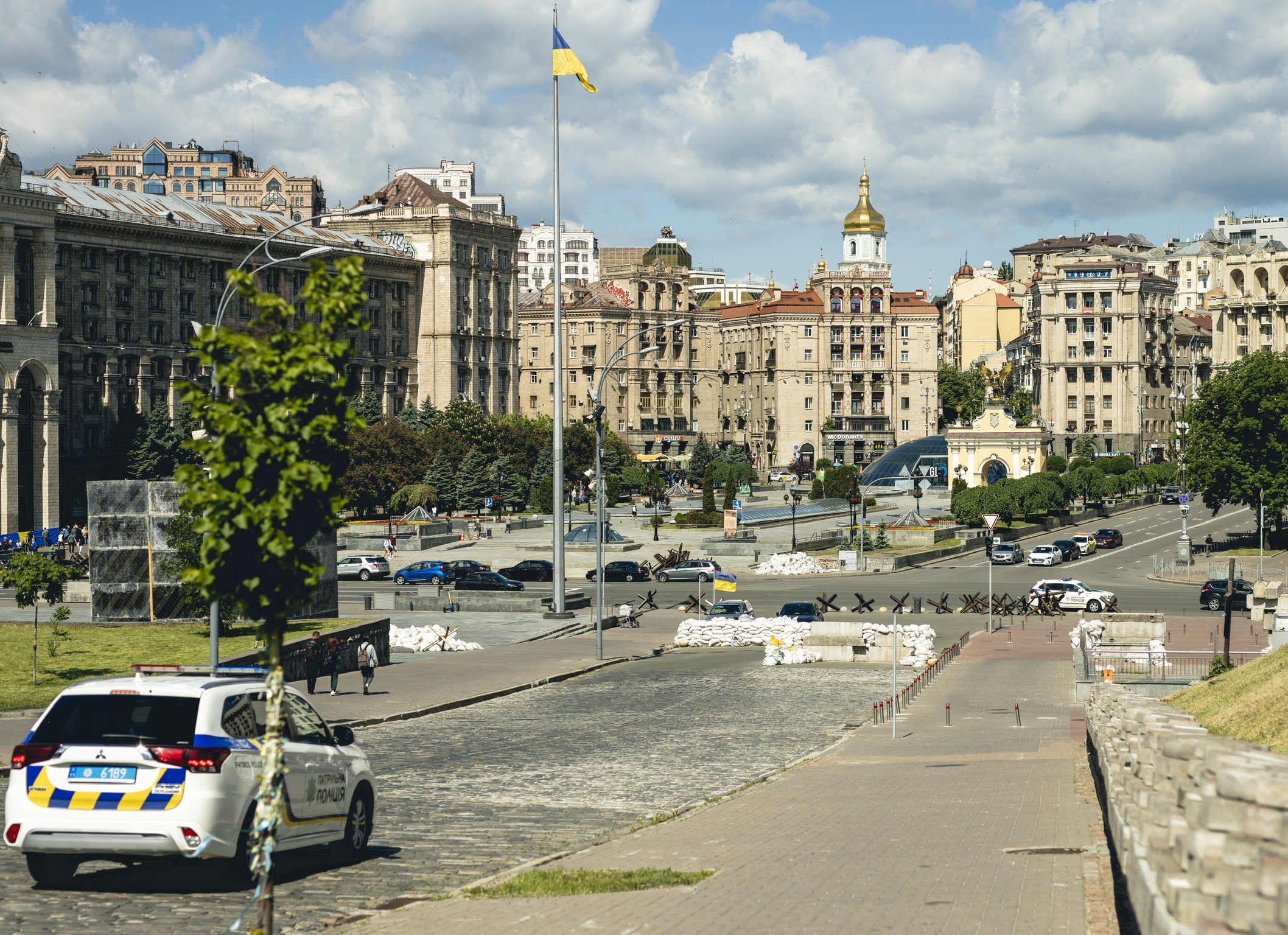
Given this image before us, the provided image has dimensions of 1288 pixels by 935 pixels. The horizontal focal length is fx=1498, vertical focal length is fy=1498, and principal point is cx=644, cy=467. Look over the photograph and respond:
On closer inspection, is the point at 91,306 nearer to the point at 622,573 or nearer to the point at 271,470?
the point at 622,573

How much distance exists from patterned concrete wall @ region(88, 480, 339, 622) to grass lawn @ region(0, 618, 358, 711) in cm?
89

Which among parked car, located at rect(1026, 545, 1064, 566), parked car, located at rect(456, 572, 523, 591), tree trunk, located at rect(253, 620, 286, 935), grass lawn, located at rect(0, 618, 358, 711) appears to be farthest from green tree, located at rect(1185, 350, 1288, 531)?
tree trunk, located at rect(253, 620, 286, 935)

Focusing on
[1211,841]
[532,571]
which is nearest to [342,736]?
[1211,841]

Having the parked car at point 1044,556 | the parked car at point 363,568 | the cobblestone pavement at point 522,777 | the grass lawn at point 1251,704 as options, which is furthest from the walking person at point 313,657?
the parked car at point 1044,556

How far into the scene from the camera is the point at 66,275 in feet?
349

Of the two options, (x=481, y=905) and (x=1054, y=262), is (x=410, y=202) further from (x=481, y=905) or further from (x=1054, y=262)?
(x=481, y=905)

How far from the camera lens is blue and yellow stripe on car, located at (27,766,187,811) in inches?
480

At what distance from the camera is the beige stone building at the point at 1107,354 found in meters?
151

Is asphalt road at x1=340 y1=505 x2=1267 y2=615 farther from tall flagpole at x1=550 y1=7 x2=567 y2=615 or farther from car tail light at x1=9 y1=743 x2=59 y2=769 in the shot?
car tail light at x1=9 y1=743 x2=59 y2=769

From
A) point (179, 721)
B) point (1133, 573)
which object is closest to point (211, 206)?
point (1133, 573)

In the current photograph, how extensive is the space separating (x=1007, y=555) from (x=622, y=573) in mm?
19133

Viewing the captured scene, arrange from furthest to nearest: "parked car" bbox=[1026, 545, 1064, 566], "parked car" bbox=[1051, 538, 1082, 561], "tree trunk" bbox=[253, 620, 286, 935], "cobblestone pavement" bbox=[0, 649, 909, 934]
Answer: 1. "parked car" bbox=[1051, 538, 1082, 561]
2. "parked car" bbox=[1026, 545, 1064, 566]
3. "cobblestone pavement" bbox=[0, 649, 909, 934]
4. "tree trunk" bbox=[253, 620, 286, 935]

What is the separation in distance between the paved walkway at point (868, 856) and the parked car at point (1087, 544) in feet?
176

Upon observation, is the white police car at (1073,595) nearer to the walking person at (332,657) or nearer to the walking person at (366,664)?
the walking person at (332,657)
